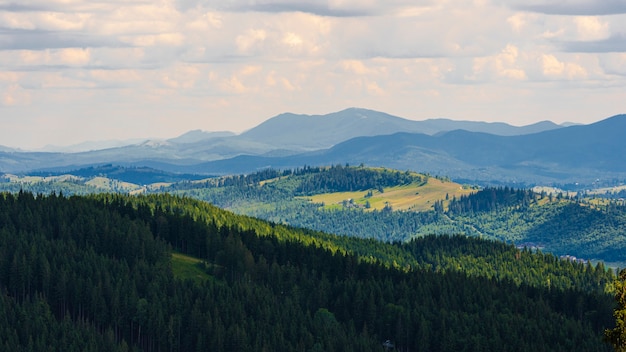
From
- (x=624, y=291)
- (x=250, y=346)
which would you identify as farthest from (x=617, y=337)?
(x=250, y=346)

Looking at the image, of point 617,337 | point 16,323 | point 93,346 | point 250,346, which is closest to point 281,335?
point 250,346

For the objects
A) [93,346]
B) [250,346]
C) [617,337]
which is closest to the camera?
[617,337]

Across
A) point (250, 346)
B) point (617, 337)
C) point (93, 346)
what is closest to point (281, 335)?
point (250, 346)

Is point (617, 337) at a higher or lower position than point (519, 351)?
higher

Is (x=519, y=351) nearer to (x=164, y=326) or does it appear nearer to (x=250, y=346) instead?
(x=250, y=346)

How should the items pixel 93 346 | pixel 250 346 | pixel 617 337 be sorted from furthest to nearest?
pixel 250 346, pixel 93 346, pixel 617 337

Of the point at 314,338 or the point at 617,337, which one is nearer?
the point at 617,337

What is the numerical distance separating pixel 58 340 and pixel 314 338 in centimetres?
4850

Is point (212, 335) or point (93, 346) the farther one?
point (212, 335)

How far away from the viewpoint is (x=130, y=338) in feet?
655

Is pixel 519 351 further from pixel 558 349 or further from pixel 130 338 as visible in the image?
pixel 130 338

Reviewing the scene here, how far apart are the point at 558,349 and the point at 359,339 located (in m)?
39.0

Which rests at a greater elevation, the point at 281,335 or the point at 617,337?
the point at 617,337

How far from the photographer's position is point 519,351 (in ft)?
656
